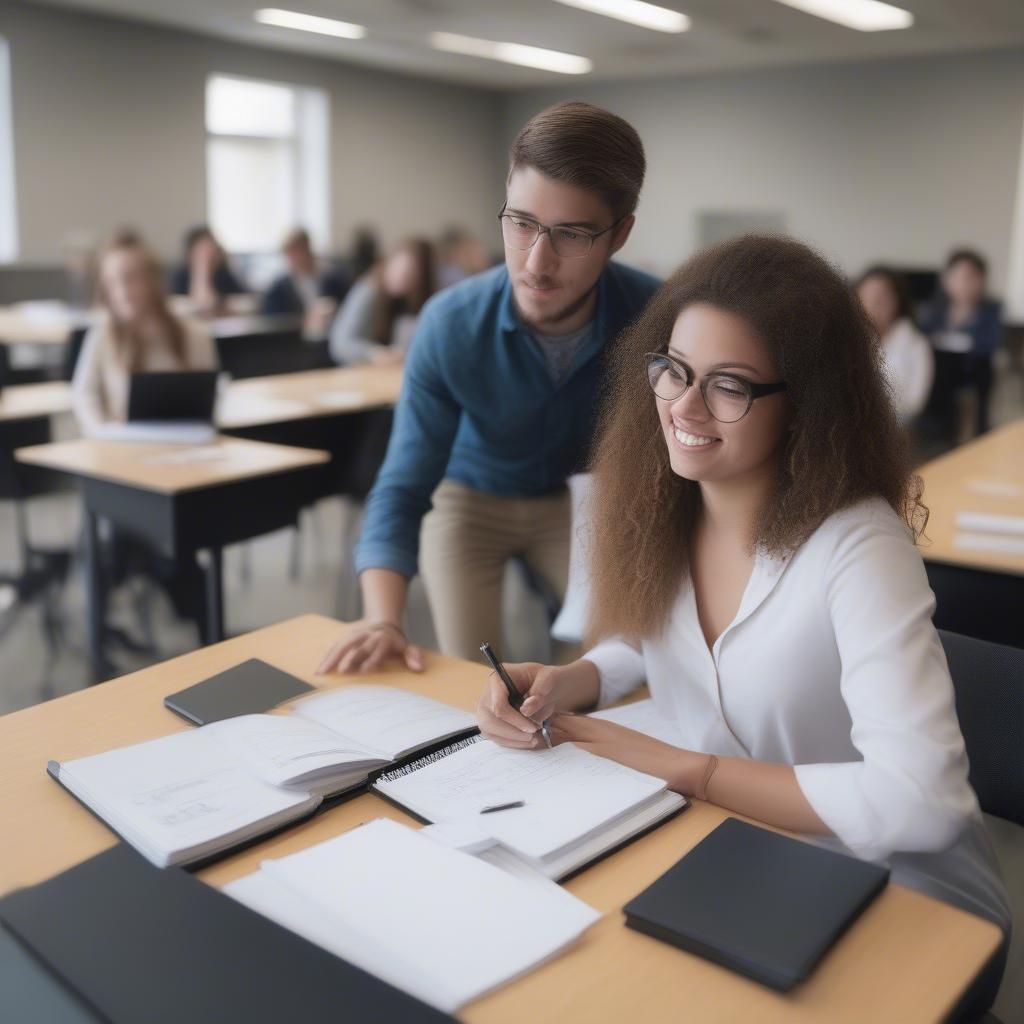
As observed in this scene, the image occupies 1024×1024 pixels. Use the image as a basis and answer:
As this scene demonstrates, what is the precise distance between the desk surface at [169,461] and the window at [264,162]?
281 inches

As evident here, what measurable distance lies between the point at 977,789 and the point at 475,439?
1121 mm

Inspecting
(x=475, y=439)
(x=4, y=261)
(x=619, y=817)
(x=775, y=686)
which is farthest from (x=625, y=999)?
(x=4, y=261)

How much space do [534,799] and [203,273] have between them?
304 inches

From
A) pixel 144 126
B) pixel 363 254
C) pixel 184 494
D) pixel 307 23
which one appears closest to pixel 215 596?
pixel 184 494

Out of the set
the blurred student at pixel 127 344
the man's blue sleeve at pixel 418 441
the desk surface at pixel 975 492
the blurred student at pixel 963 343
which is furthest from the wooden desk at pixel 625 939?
the blurred student at pixel 963 343

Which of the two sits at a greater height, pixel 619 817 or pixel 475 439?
pixel 475 439

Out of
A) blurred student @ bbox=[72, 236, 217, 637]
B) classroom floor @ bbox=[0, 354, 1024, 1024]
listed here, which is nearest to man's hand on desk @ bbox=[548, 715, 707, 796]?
classroom floor @ bbox=[0, 354, 1024, 1024]

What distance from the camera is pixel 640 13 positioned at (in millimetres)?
8180

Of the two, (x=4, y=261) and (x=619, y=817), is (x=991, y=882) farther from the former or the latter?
(x=4, y=261)

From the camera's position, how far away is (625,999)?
0.87m

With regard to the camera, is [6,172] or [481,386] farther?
[6,172]

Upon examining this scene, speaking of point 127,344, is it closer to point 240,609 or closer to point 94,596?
point 240,609

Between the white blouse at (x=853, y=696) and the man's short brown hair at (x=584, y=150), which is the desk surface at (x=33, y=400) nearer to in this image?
the man's short brown hair at (x=584, y=150)

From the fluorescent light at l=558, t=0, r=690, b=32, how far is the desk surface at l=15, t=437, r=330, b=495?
5.84 m
